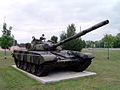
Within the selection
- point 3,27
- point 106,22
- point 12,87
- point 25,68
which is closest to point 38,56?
point 12,87

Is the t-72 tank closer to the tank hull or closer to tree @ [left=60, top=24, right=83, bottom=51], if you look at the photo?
the tank hull

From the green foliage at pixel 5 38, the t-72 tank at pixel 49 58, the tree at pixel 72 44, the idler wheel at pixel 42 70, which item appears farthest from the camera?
the tree at pixel 72 44

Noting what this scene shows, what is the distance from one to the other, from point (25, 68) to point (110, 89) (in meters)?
5.86

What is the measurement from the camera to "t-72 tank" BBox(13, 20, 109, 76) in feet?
25.4

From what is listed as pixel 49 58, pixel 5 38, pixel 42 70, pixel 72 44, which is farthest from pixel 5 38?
pixel 49 58

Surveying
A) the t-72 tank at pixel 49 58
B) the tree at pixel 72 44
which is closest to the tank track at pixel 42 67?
the t-72 tank at pixel 49 58

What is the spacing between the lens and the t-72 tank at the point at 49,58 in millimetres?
7754

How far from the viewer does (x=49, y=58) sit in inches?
298

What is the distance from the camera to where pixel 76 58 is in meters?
9.29

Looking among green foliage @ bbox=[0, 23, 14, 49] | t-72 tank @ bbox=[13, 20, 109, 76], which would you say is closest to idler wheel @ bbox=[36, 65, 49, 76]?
t-72 tank @ bbox=[13, 20, 109, 76]

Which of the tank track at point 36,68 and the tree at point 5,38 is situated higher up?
the tree at point 5,38

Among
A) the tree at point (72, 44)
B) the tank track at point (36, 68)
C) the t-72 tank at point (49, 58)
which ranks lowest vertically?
the tank track at point (36, 68)

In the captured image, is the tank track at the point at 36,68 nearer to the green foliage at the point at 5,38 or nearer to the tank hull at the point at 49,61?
the tank hull at the point at 49,61

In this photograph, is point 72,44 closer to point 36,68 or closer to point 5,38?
point 5,38
